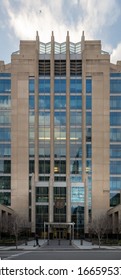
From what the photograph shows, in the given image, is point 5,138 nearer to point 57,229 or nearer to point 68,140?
point 68,140

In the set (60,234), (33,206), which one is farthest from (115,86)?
(60,234)

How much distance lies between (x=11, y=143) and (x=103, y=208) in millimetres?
26669

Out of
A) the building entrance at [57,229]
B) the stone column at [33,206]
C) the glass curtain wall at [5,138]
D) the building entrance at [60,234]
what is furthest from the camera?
the glass curtain wall at [5,138]

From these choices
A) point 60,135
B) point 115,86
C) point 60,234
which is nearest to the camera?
point 60,234

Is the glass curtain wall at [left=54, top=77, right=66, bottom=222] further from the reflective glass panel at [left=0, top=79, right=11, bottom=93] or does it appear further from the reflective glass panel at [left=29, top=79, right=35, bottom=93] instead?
the reflective glass panel at [left=0, top=79, right=11, bottom=93]

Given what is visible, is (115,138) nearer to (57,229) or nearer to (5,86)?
(57,229)

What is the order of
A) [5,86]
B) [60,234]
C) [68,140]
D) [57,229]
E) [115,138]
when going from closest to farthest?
1. [60,234]
2. [57,229]
3. [115,138]
4. [68,140]
5. [5,86]

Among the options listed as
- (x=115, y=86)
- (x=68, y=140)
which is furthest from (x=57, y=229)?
(x=115, y=86)

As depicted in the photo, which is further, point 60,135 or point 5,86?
point 5,86

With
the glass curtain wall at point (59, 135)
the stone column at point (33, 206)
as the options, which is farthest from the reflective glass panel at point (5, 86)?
the stone column at point (33, 206)

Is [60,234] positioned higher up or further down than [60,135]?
further down

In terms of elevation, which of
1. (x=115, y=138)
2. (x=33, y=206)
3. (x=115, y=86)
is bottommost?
(x=33, y=206)

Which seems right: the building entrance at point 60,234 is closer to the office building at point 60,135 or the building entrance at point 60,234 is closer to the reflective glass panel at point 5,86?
the office building at point 60,135
